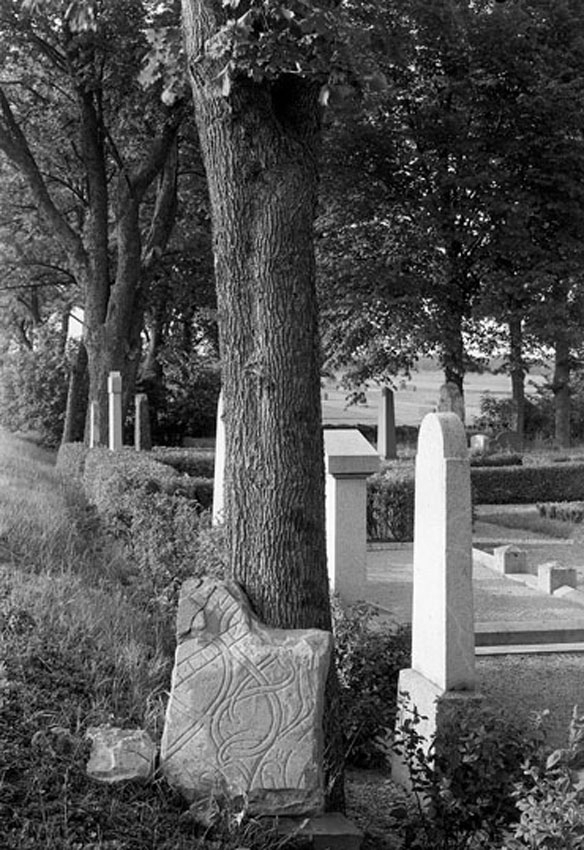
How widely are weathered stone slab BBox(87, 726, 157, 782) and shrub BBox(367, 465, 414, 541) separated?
944 centimetres

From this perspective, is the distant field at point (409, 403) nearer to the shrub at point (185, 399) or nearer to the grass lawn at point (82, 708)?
the shrub at point (185, 399)

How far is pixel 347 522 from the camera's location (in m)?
8.02

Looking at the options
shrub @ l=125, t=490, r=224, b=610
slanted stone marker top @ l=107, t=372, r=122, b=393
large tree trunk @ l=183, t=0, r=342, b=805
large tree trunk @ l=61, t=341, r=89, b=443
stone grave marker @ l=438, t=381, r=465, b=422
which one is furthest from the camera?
large tree trunk @ l=61, t=341, r=89, b=443

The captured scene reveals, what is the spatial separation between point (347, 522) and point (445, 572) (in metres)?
2.86

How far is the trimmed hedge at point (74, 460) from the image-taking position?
1698cm

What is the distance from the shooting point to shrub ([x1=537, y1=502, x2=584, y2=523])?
1609cm

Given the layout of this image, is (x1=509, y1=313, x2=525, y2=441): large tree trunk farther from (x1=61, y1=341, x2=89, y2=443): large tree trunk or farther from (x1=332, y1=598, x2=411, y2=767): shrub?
(x1=332, y1=598, x2=411, y2=767): shrub

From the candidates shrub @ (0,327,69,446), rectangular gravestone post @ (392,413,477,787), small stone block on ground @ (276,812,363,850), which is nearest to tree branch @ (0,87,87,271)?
Answer: shrub @ (0,327,69,446)

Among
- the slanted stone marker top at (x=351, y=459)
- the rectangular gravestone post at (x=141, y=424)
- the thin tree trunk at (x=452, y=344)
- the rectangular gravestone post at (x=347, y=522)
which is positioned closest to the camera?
the rectangular gravestone post at (x=347, y=522)

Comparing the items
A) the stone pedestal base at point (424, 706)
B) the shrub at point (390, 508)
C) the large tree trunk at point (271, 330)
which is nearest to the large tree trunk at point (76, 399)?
the shrub at point (390, 508)

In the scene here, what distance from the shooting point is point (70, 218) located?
28219mm

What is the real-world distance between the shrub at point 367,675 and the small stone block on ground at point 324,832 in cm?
86

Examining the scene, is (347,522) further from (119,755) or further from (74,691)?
(119,755)

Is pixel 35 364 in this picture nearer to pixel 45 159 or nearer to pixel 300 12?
pixel 45 159
